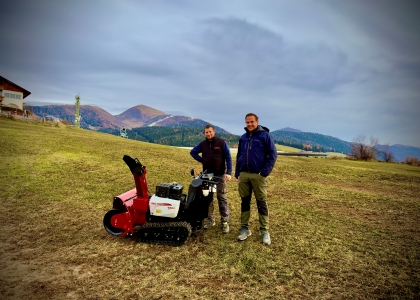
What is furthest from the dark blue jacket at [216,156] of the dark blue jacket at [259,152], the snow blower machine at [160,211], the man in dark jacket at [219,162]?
the dark blue jacket at [259,152]

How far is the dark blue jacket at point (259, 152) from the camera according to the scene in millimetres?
5957

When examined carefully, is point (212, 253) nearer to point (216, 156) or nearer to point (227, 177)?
point (227, 177)

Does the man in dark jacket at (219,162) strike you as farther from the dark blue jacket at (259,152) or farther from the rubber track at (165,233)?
the rubber track at (165,233)

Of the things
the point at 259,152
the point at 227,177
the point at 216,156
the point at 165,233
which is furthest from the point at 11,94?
the point at 259,152

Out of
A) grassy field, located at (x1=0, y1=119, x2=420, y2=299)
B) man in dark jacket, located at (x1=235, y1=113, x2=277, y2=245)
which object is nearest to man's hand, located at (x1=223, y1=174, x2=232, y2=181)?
man in dark jacket, located at (x1=235, y1=113, x2=277, y2=245)

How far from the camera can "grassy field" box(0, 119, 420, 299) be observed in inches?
168

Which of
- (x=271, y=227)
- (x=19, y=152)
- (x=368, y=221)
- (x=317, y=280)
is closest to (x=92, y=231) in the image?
(x=271, y=227)

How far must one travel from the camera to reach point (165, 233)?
5.88 metres

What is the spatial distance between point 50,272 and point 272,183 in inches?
452

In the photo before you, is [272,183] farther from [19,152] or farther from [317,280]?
[19,152]

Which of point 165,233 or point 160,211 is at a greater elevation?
point 160,211

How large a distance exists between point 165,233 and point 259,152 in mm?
3073

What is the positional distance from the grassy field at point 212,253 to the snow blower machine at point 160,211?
301 millimetres

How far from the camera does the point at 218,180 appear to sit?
6.75 m
